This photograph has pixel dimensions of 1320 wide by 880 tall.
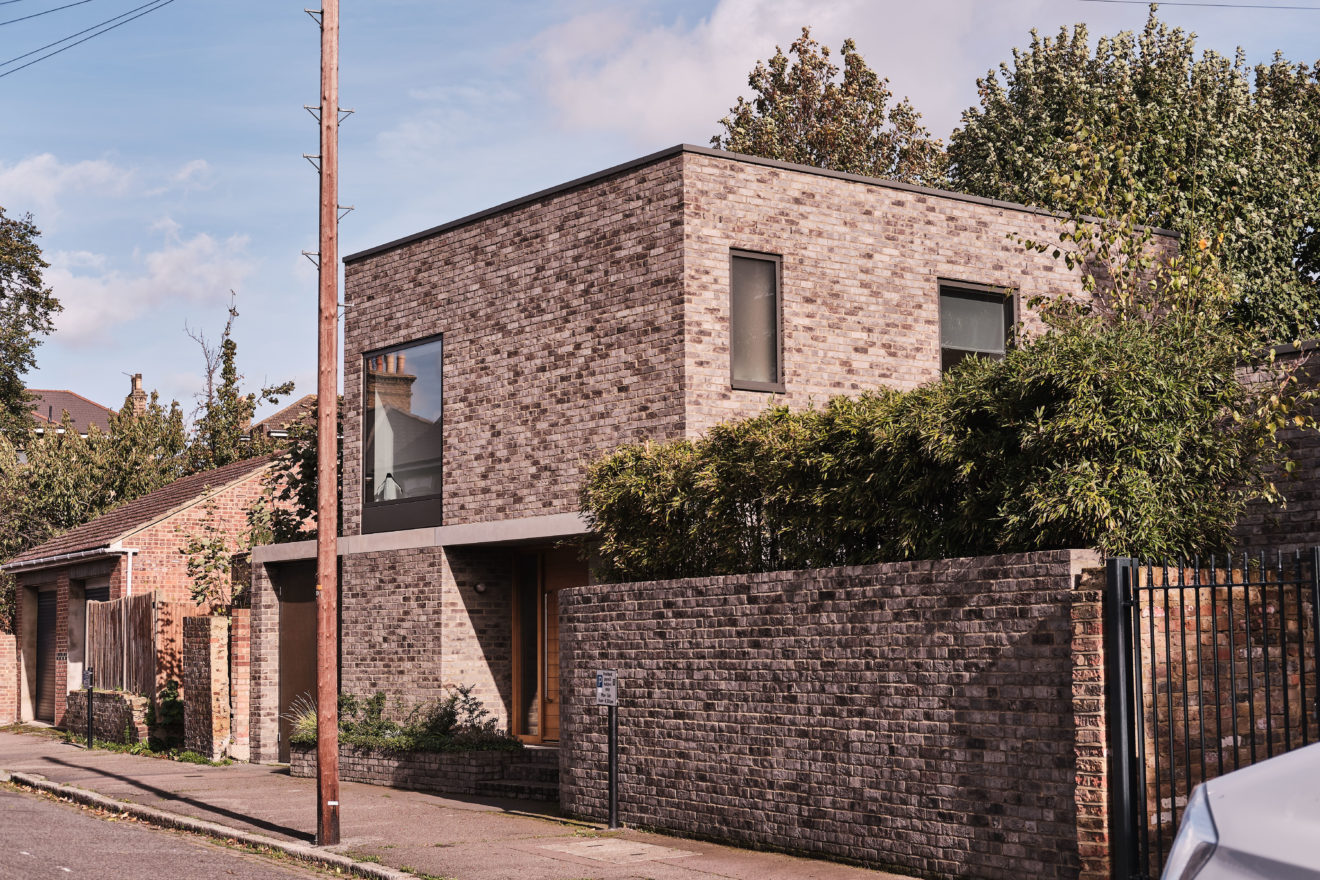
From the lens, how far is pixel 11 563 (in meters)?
32.0

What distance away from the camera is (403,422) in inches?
757

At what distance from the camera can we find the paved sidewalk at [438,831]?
35.3 feet

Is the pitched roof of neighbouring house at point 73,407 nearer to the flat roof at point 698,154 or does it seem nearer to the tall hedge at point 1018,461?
the flat roof at point 698,154

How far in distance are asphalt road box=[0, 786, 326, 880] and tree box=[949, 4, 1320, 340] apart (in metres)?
13.4

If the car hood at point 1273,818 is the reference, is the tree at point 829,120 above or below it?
above

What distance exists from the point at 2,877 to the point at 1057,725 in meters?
7.92

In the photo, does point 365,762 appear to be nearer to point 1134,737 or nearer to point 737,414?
point 737,414

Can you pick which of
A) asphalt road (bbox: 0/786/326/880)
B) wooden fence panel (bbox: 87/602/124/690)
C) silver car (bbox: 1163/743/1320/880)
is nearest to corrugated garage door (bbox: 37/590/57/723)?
wooden fence panel (bbox: 87/602/124/690)

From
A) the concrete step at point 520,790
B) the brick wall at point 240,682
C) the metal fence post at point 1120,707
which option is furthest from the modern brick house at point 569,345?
the metal fence post at point 1120,707

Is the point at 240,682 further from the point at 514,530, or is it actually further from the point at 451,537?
the point at 514,530

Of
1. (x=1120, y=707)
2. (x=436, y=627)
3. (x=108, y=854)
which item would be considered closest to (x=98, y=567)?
(x=436, y=627)

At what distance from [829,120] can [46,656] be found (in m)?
23.1

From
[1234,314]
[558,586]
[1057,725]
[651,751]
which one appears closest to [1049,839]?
[1057,725]

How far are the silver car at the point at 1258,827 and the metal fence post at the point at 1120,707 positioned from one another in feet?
17.8
